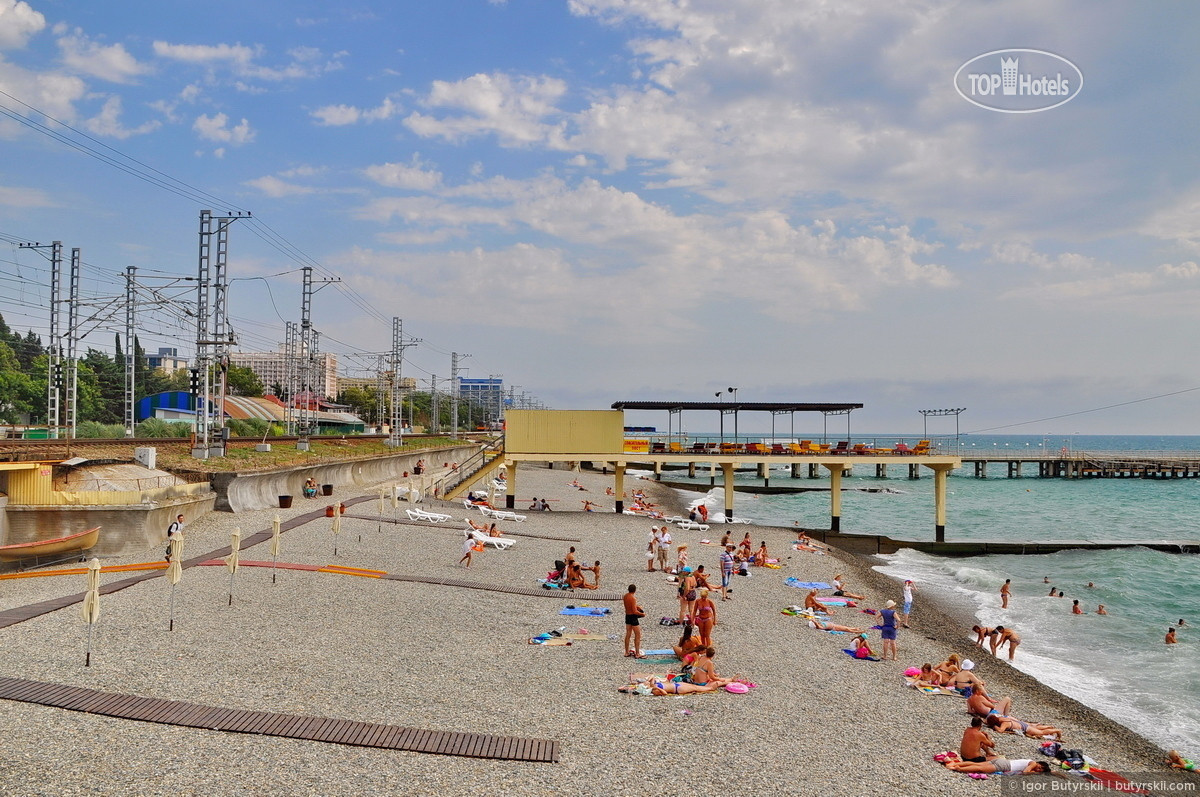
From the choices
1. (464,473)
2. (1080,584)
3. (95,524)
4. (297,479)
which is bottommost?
(1080,584)

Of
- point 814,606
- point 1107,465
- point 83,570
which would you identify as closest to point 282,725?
point 83,570

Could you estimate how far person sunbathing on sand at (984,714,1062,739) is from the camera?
12.5 metres

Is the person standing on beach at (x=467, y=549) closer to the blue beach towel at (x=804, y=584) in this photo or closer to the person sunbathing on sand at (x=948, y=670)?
the blue beach towel at (x=804, y=584)

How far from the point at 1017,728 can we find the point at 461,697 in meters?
9.16

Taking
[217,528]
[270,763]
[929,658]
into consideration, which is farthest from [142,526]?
[929,658]

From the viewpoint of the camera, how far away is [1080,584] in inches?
1217

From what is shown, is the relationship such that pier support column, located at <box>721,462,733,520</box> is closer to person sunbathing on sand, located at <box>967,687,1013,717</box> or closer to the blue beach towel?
the blue beach towel

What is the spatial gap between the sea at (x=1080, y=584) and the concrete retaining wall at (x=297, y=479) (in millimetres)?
24717

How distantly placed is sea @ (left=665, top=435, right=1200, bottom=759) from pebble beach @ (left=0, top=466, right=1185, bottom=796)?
2.54m

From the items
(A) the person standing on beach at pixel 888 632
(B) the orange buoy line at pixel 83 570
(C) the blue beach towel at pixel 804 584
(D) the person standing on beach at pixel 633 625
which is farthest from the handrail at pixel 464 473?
(A) the person standing on beach at pixel 888 632

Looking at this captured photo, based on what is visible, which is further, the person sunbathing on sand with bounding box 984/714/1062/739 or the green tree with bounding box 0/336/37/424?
the green tree with bounding box 0/336/37/424

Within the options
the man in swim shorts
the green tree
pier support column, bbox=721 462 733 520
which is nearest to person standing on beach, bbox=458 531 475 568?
the man in swim shorts

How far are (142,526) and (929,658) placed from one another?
21.9 metres

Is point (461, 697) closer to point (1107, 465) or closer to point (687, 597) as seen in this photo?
point (687, 597)
